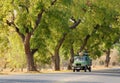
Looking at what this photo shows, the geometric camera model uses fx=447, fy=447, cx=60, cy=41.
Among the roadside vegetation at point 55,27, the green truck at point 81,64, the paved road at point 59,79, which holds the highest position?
the roadside vegetation at point 55,27

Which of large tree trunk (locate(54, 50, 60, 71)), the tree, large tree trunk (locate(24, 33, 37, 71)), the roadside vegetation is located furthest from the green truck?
large tree trunk (locate(54, 50, 60, 71))

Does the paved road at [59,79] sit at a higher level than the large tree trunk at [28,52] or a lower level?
lower

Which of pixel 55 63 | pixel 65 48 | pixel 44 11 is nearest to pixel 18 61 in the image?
pixel 65 48

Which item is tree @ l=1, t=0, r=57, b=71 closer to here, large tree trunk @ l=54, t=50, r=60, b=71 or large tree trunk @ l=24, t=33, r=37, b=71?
large tree trunk @ l=24, t=33, r=37, b=71

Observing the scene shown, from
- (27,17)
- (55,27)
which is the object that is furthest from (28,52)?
(27,17)

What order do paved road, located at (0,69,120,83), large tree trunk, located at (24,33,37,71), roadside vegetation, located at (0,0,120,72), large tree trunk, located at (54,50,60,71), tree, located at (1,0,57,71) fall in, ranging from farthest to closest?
large tree trunk, located at (54,50,60,71) < large tree trunk, located at (24,33,37,71) < roadside vegetation, located at (0,0,120,72) < tree, located at (1,0,57,71) < paved road, located at (0,69,120,83)

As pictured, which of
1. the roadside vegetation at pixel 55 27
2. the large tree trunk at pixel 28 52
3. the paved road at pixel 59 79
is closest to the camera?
the paved road at pixel 59 79

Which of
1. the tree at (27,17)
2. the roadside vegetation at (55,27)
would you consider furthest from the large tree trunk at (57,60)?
the tree at (27,17)

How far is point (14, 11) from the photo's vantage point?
51938 millimetres

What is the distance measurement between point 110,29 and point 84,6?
14.3m

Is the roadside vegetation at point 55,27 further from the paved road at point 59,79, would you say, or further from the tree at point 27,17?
the paved road at point 59,79

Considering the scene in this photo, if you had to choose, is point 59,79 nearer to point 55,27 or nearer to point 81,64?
point 55,27

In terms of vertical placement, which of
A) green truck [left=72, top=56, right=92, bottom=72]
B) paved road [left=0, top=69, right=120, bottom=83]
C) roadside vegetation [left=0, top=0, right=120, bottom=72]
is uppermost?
roadside vegetation [left=0, top=0, right=120, bottom=72]

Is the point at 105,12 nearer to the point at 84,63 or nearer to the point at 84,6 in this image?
the point at 84,6
